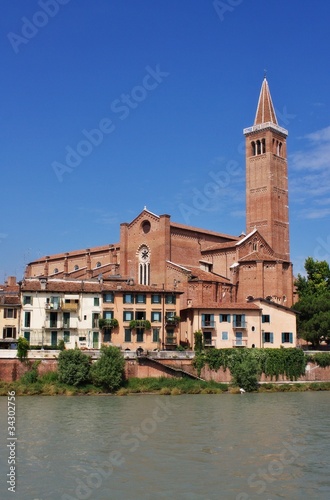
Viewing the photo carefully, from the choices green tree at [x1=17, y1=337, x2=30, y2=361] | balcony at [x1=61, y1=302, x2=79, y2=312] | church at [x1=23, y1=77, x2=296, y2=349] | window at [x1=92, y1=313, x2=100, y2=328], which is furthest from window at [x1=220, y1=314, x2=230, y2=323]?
green tree at [x1=17, y1=337, x2=30, y2=361]

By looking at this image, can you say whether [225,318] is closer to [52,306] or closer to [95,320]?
[95,320]

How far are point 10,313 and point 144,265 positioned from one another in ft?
73.1

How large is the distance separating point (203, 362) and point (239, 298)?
672 inches

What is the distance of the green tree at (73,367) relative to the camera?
43.2 m

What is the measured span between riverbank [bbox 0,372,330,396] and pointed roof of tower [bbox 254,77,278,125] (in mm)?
41530

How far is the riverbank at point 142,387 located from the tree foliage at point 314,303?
9.94 meters

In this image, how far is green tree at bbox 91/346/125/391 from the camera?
4347 centimetres

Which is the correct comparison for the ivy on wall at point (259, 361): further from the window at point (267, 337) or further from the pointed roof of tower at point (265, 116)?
the pointed roof of tower at point (265, 116)

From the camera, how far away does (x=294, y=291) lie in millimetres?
70188

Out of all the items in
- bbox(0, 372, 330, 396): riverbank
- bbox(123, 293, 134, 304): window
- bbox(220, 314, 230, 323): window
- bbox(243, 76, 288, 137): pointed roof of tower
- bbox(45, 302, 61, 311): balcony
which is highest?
bbox(243, 76, 288, 137): pointed roof of tower

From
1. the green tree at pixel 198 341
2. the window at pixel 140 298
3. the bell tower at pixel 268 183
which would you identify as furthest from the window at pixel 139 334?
the bell tower at pixel 268 183

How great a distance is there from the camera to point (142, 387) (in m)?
44.8

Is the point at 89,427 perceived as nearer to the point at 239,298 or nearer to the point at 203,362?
the point at 203,362

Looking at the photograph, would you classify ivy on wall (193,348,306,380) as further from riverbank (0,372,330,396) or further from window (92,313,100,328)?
window (92,313,100,328)
